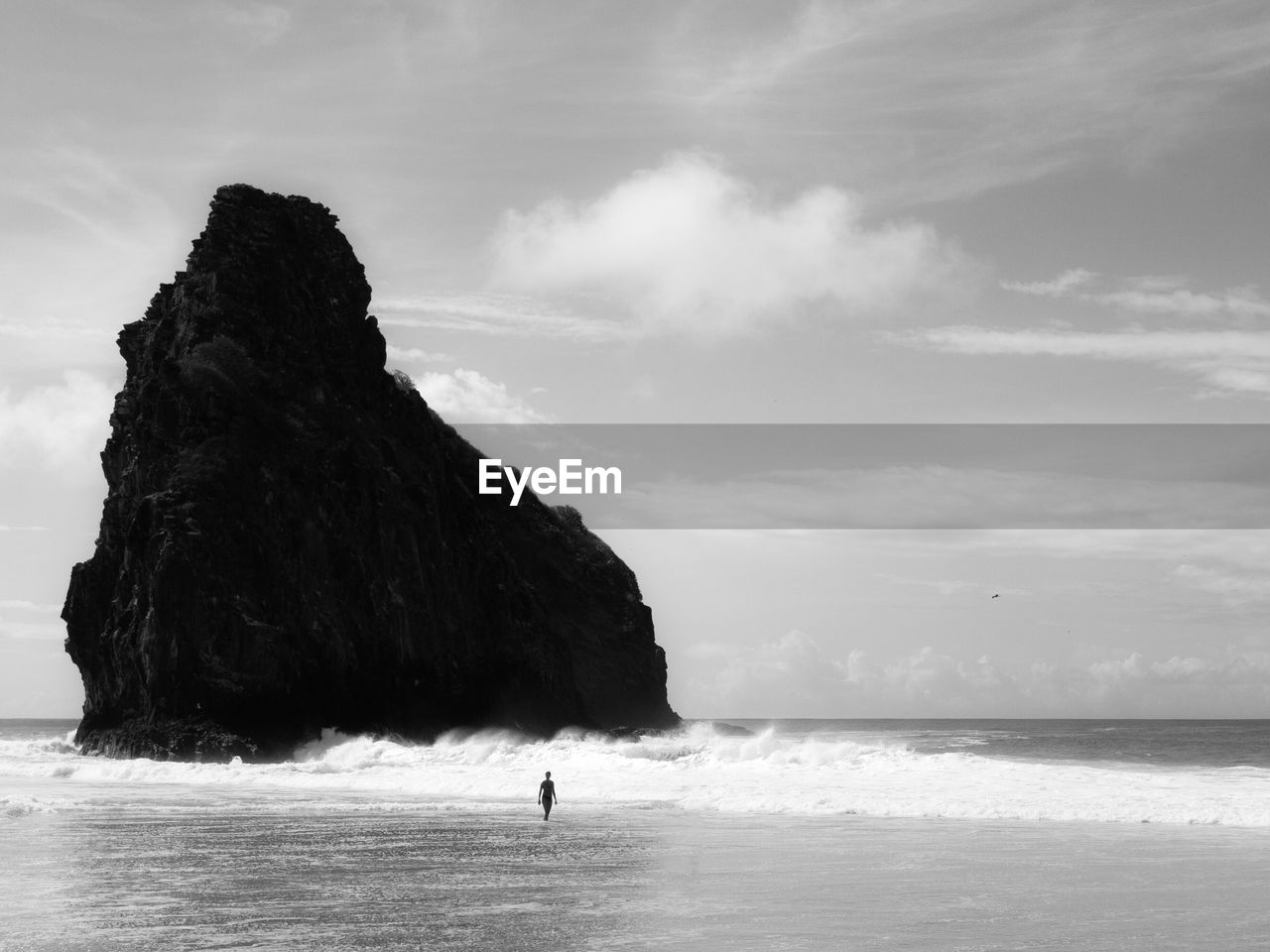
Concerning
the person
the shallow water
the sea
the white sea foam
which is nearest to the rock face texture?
the white sea foam

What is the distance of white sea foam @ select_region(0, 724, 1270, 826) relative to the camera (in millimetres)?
28875

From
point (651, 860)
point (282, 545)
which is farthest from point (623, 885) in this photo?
point (282, 545)

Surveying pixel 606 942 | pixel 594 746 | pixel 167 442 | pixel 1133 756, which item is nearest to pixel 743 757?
pixel 594 746

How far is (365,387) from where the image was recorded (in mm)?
60719

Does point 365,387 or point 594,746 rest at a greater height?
point 365,387

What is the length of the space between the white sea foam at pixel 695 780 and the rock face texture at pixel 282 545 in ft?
9.57

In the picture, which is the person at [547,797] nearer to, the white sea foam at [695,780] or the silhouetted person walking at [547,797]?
the silhouetted person walking at [547,797]

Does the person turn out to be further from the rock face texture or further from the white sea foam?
the rock face texture

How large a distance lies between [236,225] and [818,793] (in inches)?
1510

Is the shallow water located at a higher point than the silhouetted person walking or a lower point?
lower

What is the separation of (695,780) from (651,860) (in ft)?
51.8

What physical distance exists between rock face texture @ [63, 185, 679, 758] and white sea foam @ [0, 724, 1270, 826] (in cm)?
292

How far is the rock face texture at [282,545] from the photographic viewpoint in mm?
48688

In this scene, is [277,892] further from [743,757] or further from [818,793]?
[743,757]
